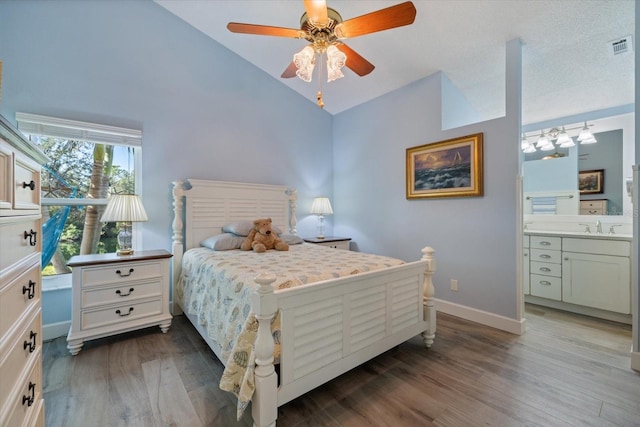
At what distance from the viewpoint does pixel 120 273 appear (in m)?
2.36

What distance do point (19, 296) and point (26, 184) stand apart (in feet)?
1.40

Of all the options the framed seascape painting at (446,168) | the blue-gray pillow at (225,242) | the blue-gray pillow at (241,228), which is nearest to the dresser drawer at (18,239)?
the blue-gray pillow at (225,242)

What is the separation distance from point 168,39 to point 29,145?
2643 millimetres

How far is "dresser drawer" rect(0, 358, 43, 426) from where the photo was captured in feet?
2.89

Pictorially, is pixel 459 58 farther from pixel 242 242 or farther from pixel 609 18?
pixel 242 242

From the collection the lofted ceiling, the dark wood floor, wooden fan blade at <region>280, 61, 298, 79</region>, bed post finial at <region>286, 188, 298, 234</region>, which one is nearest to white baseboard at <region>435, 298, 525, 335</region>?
the dark wood floor

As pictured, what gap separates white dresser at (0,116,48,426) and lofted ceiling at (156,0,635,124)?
2.59m

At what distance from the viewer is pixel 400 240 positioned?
3.61m

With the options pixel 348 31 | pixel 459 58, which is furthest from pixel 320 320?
pixel 459 58

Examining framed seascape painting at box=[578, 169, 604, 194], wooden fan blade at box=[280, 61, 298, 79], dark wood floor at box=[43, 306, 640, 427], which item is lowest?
dark wood floor at box=[43, 306, 640, 427]

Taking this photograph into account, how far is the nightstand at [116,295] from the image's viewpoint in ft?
7.20

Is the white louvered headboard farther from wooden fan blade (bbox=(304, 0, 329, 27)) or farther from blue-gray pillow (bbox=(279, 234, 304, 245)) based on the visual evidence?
wooden fan blade (bbox=(304, 0, 329, 27))

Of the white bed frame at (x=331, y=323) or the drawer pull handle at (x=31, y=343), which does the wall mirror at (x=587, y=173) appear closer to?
the white bed frame at (x=331, y=323)

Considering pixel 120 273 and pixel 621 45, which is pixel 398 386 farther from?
pixel 621 45
